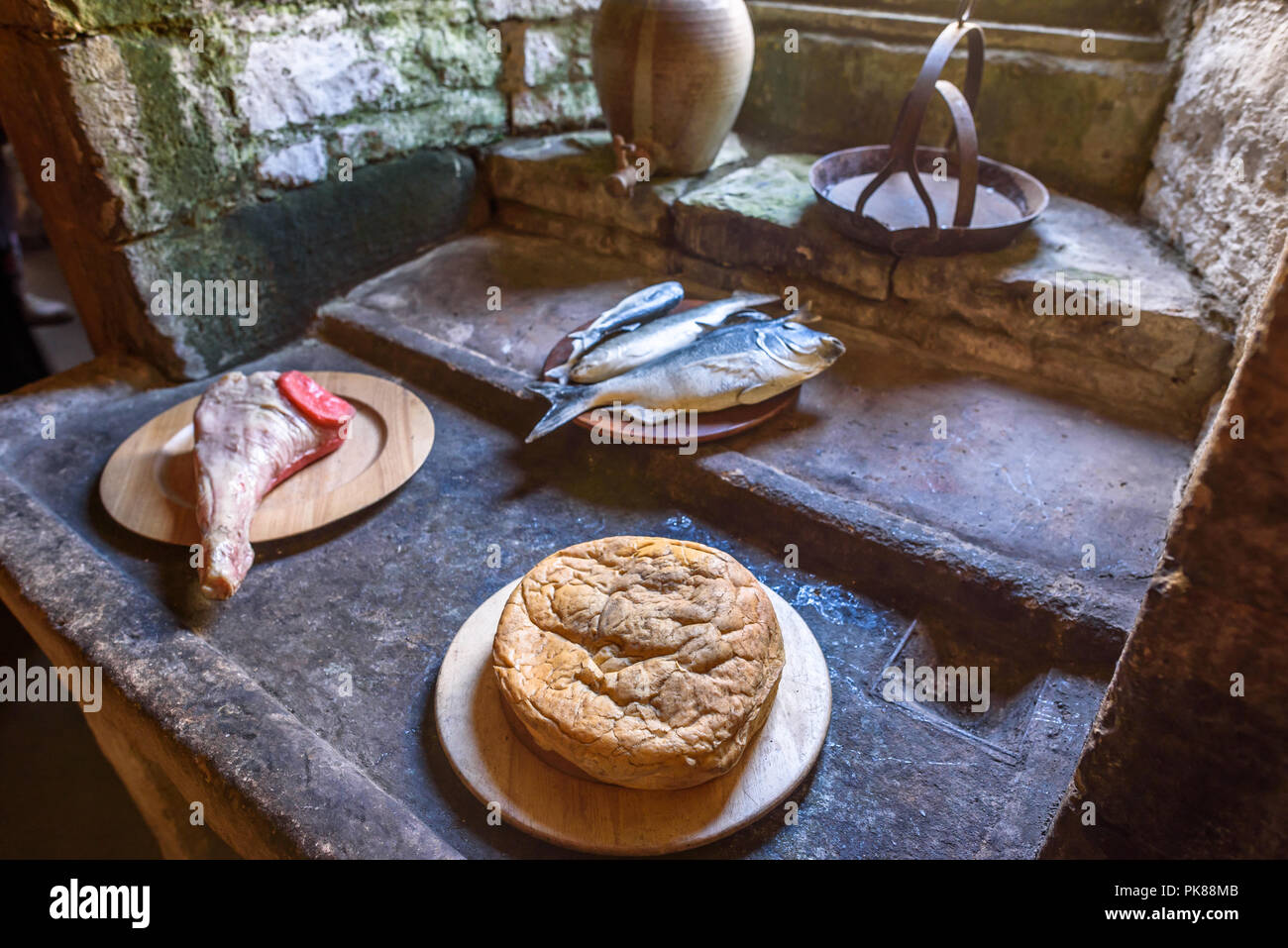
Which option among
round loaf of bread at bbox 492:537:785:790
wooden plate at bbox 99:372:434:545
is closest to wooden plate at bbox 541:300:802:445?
wooden plate at bbox 99:372:434:545

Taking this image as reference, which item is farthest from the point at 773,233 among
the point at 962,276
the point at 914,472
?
the point at 914,472

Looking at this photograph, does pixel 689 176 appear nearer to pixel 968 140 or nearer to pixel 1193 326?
pixel 968 140

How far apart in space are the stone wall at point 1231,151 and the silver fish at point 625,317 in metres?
1.65

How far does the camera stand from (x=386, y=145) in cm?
304

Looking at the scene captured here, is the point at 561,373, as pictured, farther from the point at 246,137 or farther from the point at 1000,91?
the point at 1000,91

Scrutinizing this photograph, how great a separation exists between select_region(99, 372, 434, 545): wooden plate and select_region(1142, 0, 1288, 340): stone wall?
2.42 meters

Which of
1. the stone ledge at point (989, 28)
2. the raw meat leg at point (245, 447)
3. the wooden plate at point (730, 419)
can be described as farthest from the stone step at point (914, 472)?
the stone ledge at point (989, 28)

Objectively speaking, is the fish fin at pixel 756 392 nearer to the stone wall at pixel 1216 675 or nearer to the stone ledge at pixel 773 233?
the stone ledge at pixel 773 233

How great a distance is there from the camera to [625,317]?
8.22 ft

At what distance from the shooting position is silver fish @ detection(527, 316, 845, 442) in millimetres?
2207

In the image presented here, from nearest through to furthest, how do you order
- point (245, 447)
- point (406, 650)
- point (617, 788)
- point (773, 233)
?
point (617, 788), point (406, 650), point (245, 447), point (773, 233)

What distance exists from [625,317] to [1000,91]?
1.90 metres

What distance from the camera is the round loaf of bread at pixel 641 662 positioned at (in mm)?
1331

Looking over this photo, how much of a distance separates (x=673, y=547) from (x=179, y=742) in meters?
1.05
